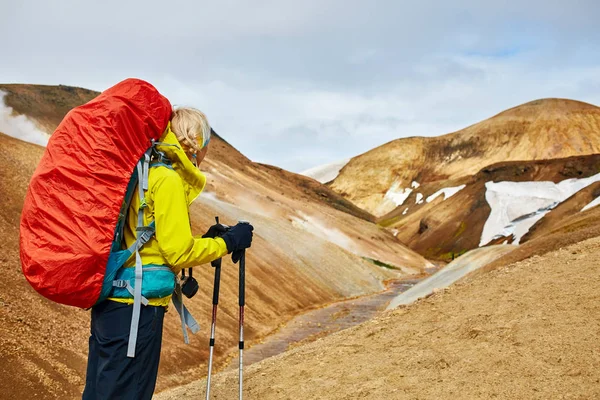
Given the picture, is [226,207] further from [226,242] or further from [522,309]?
[226,242]

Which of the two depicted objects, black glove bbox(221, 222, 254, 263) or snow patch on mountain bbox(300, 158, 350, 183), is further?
snow patch on mountain bbox(300, 158, 350, 183)

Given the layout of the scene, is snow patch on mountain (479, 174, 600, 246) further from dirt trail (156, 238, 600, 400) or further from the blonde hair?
the blonde hair

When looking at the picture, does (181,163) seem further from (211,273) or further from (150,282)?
(211,273)

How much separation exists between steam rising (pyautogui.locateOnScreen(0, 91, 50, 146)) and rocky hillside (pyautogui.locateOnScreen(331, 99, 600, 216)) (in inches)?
4292

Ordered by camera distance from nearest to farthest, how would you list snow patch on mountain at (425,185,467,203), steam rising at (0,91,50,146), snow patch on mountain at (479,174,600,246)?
steam rising at (0,91,50,146)
snow patch on mountain at (479,174,600,246)
snow patch on mountain at (425,185,467,203)

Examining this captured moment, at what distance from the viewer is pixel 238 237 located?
5195 mm

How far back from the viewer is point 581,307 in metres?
8.34

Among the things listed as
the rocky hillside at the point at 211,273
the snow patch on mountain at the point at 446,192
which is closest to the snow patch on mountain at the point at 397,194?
the snow patch on mountain at the point at 446,192

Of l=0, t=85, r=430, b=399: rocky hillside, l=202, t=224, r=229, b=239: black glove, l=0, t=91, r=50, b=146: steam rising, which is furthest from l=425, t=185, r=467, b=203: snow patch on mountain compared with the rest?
l=202, t=224, r=229, b=239: black glove

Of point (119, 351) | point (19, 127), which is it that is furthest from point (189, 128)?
point (19, 127)

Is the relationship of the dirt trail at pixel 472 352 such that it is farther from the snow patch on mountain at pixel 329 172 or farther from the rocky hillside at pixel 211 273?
the snow patch on mountain at pixel 329 172

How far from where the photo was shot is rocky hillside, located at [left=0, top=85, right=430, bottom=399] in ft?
47.3

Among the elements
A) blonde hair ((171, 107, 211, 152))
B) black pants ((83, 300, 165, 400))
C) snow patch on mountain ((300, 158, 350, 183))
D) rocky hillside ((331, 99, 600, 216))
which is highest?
rocky hillside ((331, 99, 600, 216))

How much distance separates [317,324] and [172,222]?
25.7 metres
